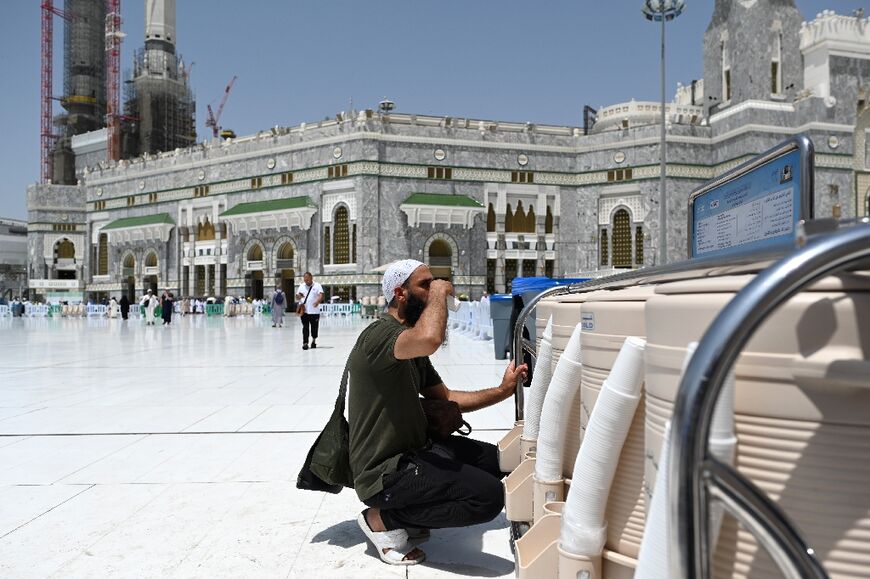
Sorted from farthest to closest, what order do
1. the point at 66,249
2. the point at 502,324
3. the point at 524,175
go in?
the point at 66,249
the point at 524,175
the point at 502,324

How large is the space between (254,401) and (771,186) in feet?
17.1

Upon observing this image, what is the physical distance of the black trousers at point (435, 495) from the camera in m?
2.42

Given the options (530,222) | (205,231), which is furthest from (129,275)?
(530,222)

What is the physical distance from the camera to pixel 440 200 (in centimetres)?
3072

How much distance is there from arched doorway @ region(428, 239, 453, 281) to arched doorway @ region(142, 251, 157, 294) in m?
16.8

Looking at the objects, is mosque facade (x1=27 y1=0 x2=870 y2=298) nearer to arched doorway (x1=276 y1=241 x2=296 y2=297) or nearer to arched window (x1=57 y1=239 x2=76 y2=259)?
arched doorway (x1=276 y1=241 x2=296 y2=297)

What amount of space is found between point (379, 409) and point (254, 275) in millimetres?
32940

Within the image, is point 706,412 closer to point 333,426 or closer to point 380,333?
point 380,333

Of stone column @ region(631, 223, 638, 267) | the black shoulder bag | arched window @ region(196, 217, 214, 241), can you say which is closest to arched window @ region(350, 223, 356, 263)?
arched window @ region(196, 217, 214, 241)

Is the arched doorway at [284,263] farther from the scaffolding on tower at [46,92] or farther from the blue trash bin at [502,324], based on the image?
the scaffolding on tower at [46,92]

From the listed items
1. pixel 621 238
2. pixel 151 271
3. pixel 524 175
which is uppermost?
pixel 524 175

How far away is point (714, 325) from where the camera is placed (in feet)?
2.52

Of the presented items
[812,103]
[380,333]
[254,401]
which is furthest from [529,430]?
[812,103]

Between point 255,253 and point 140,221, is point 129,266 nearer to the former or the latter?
point 140,221
